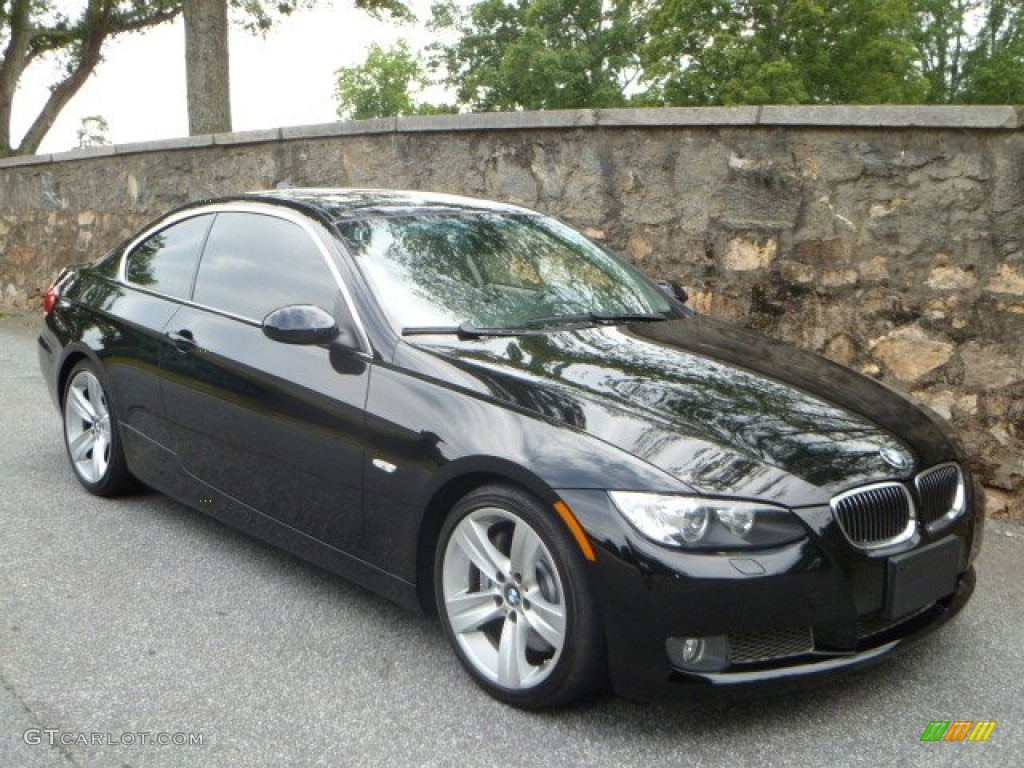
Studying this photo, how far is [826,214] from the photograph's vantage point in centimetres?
630

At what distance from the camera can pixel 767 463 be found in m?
3.20

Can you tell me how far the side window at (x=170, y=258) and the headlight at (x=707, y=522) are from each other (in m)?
2.58

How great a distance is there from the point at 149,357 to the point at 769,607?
294 cm

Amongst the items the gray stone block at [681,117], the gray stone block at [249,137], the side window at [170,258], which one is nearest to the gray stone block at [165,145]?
the gray stone block at [249,137]

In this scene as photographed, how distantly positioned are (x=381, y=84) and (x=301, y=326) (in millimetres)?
66837

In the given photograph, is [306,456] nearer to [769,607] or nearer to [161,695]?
[161,695]

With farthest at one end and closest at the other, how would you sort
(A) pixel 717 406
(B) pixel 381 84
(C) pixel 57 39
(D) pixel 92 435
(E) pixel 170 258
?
(B) pixel 381 84 → (C) pixel 57 39 → (D) pixel 92 435 → (E) pixel 170 258 → (A) pixel 717 406

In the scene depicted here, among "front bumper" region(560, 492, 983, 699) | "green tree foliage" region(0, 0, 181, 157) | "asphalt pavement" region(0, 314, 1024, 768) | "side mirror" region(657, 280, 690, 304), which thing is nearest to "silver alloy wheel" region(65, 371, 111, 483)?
"asphalt pavement" region(0, 314, 1024, 768)

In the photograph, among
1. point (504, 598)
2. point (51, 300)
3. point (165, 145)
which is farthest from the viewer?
point (165, 145)

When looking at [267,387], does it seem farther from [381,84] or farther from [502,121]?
[381,84]

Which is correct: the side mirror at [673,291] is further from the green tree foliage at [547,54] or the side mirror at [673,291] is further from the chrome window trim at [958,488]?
the green tree foliage at [547,54]

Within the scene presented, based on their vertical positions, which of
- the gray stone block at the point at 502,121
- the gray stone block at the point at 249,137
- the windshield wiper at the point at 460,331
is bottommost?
the windshield wiper at the point at 460,331

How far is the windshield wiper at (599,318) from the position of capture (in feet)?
13.8

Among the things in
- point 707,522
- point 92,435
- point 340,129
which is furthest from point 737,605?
point 340,129
